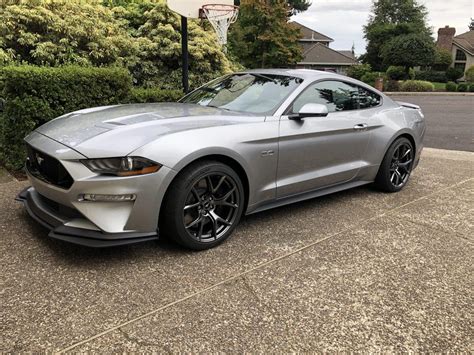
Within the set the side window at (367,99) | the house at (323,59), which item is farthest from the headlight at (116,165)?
the house at (323,59)

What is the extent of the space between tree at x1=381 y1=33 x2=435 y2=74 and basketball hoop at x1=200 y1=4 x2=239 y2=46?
3817 centimetres

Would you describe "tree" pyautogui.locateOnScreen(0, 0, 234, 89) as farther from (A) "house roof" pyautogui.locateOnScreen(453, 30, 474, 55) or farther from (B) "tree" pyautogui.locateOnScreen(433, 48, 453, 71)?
(A) "house roof" pyautogui.locateOnScreen(453, 30, 474, 55)

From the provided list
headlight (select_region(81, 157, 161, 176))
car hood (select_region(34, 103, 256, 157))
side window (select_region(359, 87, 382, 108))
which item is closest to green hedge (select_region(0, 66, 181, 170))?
car hood (select_region(34, 103, 256, 157))

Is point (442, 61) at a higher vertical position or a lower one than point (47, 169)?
higher

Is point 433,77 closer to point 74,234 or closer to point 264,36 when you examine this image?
point 264,36

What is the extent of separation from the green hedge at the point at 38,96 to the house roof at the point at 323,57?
4594 cm

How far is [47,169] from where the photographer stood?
3.00m

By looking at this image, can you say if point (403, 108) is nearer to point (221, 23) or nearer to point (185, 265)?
point (185, 265)

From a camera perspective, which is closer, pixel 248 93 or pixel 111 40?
pixel 248 93

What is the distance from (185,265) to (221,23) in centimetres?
641

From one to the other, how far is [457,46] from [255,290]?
199 ft

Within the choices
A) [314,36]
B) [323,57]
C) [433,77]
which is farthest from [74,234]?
[314,36]

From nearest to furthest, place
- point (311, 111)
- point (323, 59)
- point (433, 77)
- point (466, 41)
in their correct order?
point (311, 111) → point (433, 77) → point (323, 59) → point (466, 41)

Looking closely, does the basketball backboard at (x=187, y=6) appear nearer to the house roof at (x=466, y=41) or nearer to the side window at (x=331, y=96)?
the side window at (x=331, y=96)
